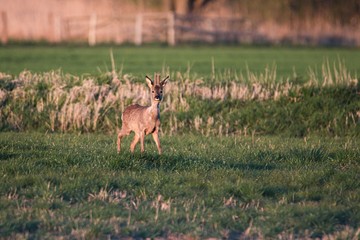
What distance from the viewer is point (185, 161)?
12.3 metres

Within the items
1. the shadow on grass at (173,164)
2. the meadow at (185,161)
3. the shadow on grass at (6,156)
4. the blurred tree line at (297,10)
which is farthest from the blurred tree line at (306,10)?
the shadow on grass at (6,156)

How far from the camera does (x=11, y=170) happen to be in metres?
11.5

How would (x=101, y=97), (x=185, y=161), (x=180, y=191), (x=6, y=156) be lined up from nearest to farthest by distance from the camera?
(x=180, y=191) → (x=185, y=161) → (x=6, y=156) → (x=101, y=97)

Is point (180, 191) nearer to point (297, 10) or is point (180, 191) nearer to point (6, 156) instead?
point (6, 156)

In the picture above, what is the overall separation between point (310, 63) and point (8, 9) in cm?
2725

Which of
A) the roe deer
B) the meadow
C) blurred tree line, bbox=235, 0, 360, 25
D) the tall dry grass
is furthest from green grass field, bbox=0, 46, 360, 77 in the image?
blurred tree line, bbox=235, 0, 360, 25

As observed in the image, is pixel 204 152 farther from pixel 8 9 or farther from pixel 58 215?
pixel 8 9

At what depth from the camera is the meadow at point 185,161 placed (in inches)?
364

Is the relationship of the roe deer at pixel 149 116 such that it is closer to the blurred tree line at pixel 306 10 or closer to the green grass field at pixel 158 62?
the green grass field at pixel 158 62

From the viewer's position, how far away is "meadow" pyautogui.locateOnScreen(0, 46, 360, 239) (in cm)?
926

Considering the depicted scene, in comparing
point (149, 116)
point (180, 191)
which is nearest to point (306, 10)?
point (149, 116)

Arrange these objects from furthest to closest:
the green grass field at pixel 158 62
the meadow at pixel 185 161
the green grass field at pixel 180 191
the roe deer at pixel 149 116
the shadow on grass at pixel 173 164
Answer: the green grass field at pixel 158 62 < the roe deer at pixel 149 116 < the shadow on grass at pixel 173 164 < the meadow at pixel 185 161 < the green grass field at pixel 180 191

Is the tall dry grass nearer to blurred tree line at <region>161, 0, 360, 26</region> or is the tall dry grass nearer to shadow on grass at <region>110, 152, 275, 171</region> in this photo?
shadow on grass at <region>110, 152, 275, 171</region>

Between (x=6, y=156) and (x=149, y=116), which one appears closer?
(x=6, y=156)
